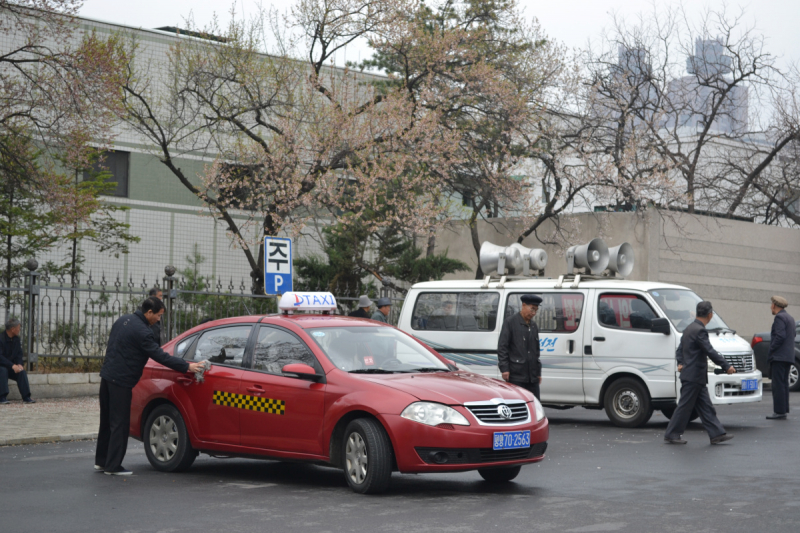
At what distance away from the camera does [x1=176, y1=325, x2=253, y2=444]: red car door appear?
29.4ft

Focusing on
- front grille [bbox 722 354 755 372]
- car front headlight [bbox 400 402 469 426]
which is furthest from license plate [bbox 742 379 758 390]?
car front headlight [bbox 400 402 469 426]

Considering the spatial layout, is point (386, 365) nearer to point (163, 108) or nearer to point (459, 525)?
point (459, 525)

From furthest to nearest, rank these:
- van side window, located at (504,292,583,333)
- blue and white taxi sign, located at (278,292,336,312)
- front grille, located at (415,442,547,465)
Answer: van side window, located at (504,292,583,333)
blue and white taxi sign, located at (278,292,336,312)
front grille, located at (415,442,547,465)

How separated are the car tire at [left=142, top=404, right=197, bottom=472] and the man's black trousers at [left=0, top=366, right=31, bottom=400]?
760 centimetres

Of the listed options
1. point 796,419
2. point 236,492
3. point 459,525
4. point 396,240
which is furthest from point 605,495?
point 396,240

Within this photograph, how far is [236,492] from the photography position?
8281 mm

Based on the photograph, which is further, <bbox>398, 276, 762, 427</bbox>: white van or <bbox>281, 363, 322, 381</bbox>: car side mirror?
<bbox>398, 276, 762, 427</bbox>: white van

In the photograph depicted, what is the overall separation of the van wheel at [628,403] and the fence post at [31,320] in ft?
32.5

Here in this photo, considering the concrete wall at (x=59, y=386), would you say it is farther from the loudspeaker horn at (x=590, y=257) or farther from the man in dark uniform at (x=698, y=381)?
the man in dark uniform at (x=698, y=381)

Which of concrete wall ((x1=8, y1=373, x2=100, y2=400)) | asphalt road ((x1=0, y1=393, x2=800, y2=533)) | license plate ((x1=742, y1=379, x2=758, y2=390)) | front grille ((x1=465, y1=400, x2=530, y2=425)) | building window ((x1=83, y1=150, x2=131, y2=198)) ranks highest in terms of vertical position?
building window ((x1=83, y1=150, x2=131, y2=198))

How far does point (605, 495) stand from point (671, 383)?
5849mm

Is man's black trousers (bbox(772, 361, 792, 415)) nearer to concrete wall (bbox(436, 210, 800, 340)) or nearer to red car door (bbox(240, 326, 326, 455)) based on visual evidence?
red car door (bbox(240, 326, 326, 455))

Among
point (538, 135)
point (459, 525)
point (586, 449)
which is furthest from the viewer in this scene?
point (538, 135)

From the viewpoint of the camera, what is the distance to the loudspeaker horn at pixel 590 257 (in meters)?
14.6
